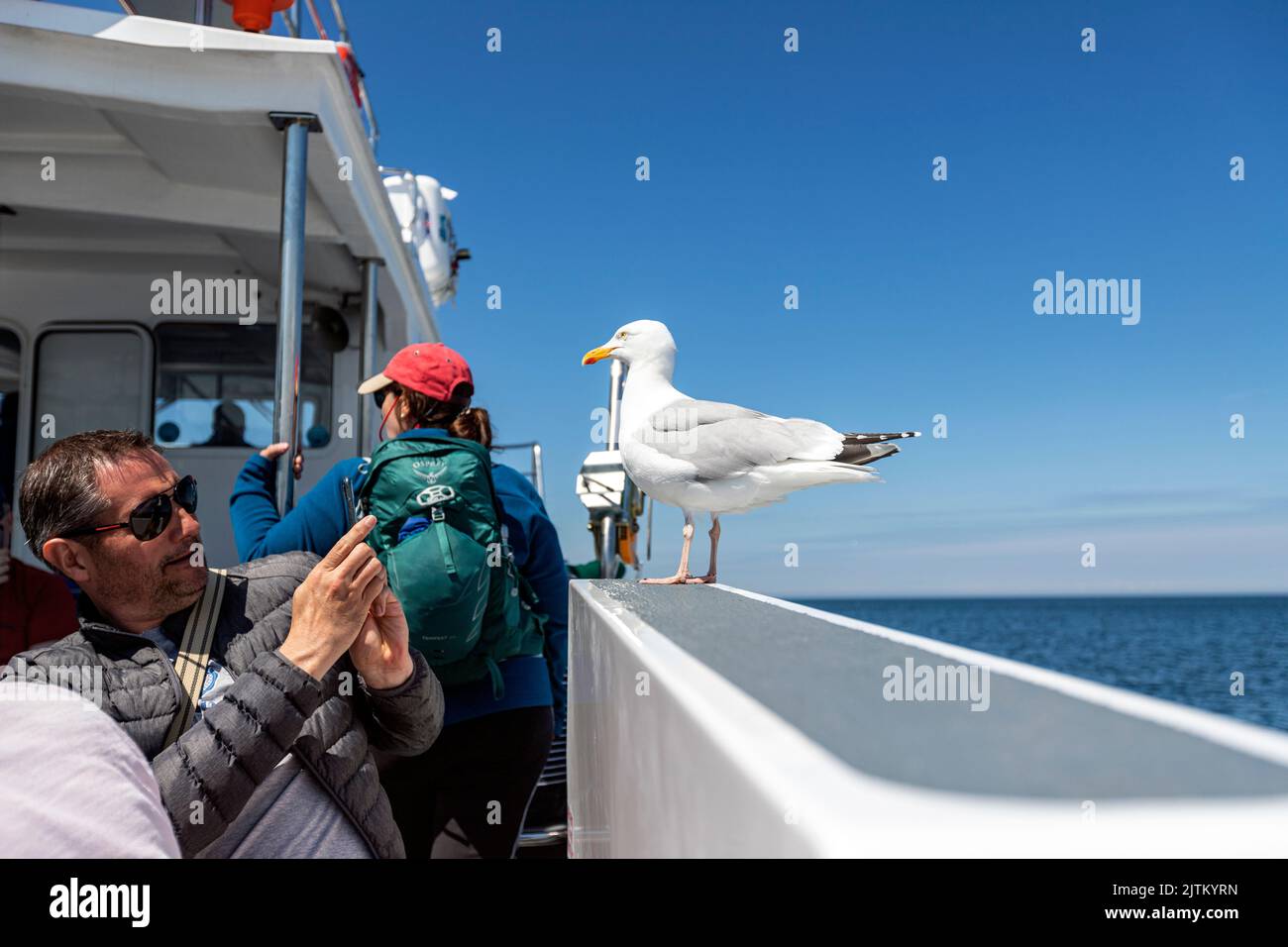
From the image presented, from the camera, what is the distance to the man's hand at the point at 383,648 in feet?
5.65

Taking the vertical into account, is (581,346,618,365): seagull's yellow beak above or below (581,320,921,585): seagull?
above

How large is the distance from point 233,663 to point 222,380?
4.11m

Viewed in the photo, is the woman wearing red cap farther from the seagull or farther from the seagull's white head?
the seagull's white head

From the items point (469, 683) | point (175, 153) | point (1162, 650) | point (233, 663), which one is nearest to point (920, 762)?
point (233, 663)

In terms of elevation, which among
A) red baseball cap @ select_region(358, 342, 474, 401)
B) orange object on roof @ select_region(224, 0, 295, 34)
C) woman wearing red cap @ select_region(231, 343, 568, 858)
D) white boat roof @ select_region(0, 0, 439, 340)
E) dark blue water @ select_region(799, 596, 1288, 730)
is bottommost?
dark blue water @ select_region(799, 596, 1288, 730)

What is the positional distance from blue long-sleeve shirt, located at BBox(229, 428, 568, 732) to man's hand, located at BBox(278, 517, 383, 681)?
79 centimetres

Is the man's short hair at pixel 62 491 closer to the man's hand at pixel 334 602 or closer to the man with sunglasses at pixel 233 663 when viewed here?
the man with sunglasses at pixel 233 663

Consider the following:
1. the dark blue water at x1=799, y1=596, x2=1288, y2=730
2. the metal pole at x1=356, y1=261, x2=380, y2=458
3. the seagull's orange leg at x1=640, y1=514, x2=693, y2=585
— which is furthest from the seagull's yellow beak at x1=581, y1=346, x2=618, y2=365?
the dark blue water at x1=799, y1=596, x2=1288, y2=730

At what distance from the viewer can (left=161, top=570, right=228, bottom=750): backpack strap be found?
1578mm

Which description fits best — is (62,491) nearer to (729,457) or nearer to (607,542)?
(729,457)

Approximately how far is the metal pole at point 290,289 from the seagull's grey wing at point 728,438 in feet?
4.24
